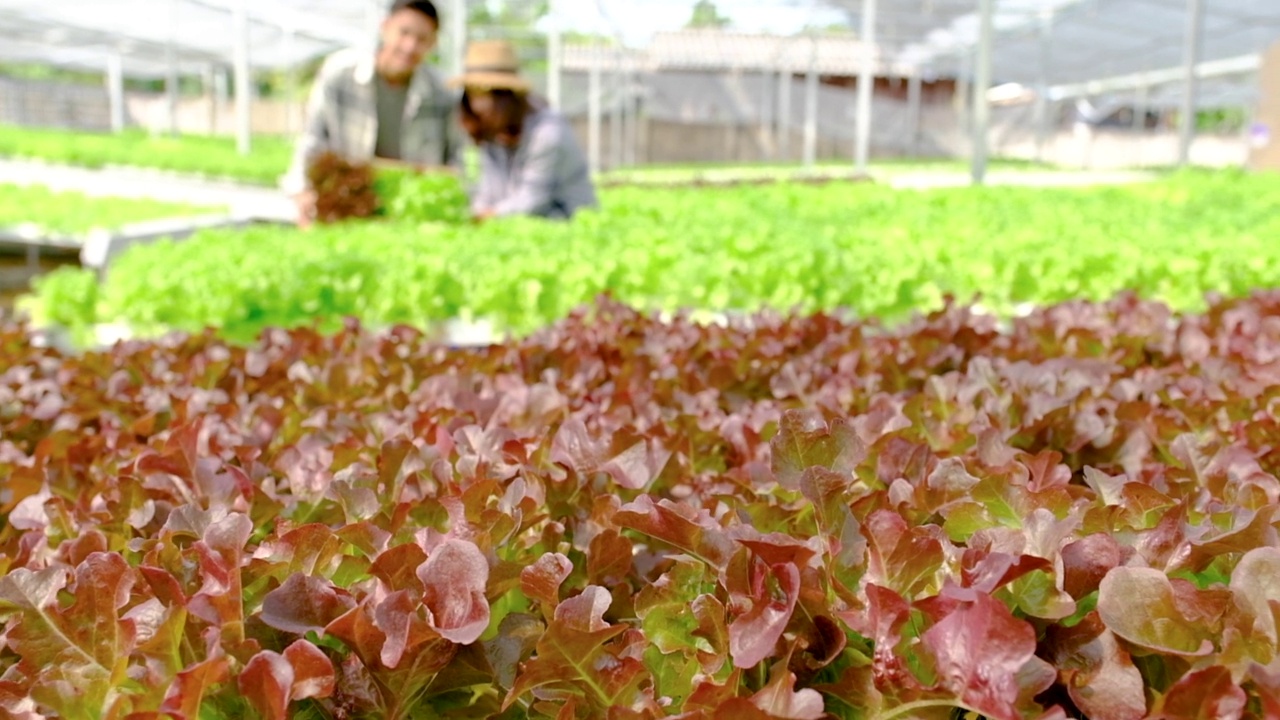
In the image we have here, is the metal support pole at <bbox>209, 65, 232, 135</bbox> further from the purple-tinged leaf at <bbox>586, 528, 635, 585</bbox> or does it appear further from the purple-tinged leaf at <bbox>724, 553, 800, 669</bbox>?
the purple-tinged leaf at <bbox>724, 553, 800, 669</bbox>

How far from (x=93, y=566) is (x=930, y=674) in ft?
2.41

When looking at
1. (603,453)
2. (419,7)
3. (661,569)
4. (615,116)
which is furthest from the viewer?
(615,116)

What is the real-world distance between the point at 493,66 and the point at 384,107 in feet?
2.99

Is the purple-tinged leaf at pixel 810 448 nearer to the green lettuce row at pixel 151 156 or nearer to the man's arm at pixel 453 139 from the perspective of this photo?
the man's arm at pixel 453 139

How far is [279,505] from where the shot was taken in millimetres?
1472

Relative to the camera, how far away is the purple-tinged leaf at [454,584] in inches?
37.9

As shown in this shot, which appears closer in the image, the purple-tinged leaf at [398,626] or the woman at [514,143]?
the purple-tinged leaf at [398,626]

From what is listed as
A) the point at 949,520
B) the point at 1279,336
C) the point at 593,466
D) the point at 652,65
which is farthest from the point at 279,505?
the point at 652,65

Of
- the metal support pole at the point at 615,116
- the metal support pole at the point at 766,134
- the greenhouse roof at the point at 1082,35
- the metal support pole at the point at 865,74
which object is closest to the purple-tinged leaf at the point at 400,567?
the metal support pole at the point at 865,74

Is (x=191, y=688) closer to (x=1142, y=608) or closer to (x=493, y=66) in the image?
(x=1142, y=608)

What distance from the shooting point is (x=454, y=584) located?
0.98m

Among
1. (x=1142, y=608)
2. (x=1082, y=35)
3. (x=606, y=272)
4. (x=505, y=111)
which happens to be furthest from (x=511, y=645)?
(x=1082, y=35)

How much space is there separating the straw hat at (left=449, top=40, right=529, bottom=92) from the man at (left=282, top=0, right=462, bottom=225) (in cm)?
28

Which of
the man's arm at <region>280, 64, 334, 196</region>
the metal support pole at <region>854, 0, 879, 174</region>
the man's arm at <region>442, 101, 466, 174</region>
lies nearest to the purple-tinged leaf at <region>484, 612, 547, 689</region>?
the man's arm at <region>280, 64, 334, 196</region>
